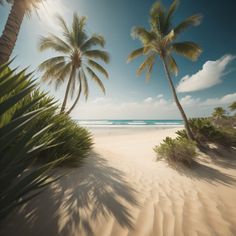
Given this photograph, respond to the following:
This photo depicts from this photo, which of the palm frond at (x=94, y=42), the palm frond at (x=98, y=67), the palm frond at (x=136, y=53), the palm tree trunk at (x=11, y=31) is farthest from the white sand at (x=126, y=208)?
the palm frond at (x=94, y=42)

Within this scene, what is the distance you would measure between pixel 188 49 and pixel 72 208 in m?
10.1

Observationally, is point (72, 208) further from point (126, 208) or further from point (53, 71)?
point (53, 71)

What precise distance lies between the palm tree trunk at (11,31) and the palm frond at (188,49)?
8632 mm

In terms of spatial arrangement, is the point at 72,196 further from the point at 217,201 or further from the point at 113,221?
the point at 217,201

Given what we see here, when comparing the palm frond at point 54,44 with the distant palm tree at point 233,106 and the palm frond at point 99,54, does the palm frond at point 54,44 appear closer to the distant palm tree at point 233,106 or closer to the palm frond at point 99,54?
the palm frond at point 99,54


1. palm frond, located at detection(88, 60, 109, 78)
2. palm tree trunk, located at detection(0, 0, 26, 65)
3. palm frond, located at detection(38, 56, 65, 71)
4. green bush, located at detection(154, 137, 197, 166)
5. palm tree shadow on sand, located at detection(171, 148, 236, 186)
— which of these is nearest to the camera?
palm tree trunk, located at detection(0, 0, 26, 65)

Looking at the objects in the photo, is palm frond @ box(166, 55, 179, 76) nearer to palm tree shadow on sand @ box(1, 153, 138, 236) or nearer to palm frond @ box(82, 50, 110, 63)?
palm frond @ box(82, 50, 110, 63)

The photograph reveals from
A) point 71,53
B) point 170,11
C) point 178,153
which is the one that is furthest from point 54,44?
point 178,153

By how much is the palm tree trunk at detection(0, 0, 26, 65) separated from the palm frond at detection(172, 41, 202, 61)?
8.63m

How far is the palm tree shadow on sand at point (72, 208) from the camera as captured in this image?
5.50ft

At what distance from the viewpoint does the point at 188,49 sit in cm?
843

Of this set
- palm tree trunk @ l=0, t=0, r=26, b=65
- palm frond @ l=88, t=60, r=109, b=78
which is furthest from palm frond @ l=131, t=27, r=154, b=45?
palm tree trunk @ l=0, t=0, r=26, b=65

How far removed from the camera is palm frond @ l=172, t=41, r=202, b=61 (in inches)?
320

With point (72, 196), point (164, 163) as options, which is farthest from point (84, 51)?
point (72, 196)
